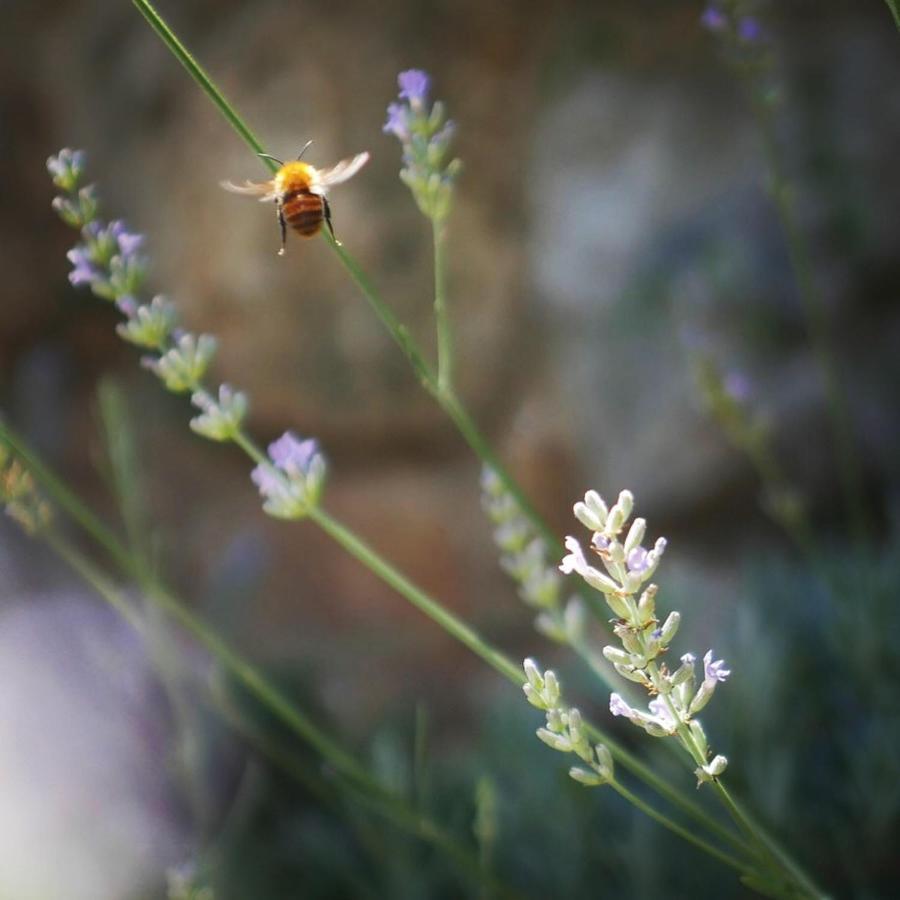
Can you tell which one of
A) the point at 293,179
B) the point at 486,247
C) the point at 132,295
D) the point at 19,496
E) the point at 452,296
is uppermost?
the point at 486,247

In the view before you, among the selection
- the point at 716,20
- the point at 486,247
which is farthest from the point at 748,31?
the point at 486,247

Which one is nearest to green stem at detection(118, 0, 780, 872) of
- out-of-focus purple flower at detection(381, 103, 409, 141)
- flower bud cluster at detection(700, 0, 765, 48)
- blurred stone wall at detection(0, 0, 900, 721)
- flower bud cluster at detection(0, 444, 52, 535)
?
out-of-focus purple flower at detection(381, 103, 409, 141)

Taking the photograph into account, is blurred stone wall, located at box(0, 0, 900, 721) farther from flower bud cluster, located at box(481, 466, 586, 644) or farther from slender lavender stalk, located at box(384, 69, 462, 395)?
slender lavender stalk, located at box(384, 69, 462, 395)

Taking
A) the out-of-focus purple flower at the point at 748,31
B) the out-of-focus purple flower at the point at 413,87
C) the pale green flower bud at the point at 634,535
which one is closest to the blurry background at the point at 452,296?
the out-of-focus purple flower at the point at 748,31

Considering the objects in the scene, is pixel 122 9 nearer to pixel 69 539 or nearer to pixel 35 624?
pixel 69 539

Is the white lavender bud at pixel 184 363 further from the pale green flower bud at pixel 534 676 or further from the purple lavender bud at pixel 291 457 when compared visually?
the pale green flower bud at pixel 534 676

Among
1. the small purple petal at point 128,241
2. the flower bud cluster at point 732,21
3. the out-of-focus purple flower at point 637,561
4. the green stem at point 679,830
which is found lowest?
the green stem at point 679,830

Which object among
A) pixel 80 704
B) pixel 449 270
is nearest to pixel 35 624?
pixel 80 704

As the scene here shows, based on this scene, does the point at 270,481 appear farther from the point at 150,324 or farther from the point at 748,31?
the point at 748,31
